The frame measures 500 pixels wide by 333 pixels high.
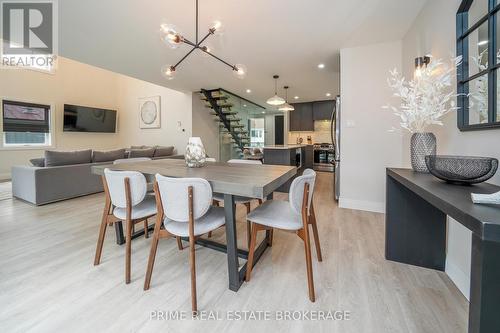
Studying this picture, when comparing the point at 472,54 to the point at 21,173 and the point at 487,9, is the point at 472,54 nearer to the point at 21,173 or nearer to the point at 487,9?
the point at 487,9

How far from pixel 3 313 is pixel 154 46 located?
11.3 feet

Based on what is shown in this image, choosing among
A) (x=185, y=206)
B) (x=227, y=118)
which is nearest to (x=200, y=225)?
(x=185, y=206)

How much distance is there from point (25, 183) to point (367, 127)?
18.3ft

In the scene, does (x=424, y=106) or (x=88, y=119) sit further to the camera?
(x=88, y=119)

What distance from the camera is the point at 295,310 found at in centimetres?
141

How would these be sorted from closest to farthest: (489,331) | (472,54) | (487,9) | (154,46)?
(489,331) → (487,9) → (472,54) → (154,46)

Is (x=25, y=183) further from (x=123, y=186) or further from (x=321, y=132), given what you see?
(x=321, y=132)

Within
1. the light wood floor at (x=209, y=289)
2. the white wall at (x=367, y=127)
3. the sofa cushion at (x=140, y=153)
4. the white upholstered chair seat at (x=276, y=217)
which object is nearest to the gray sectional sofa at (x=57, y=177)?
the sofa cushion at (x=140, y=153)

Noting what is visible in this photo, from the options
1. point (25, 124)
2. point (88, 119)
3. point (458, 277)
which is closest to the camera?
point (458, 277)

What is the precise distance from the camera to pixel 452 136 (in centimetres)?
179

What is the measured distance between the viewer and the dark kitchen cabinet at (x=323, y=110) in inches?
299

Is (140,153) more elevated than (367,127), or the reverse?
(367,127)

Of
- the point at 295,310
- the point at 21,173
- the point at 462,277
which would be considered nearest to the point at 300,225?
the point at 295,310
